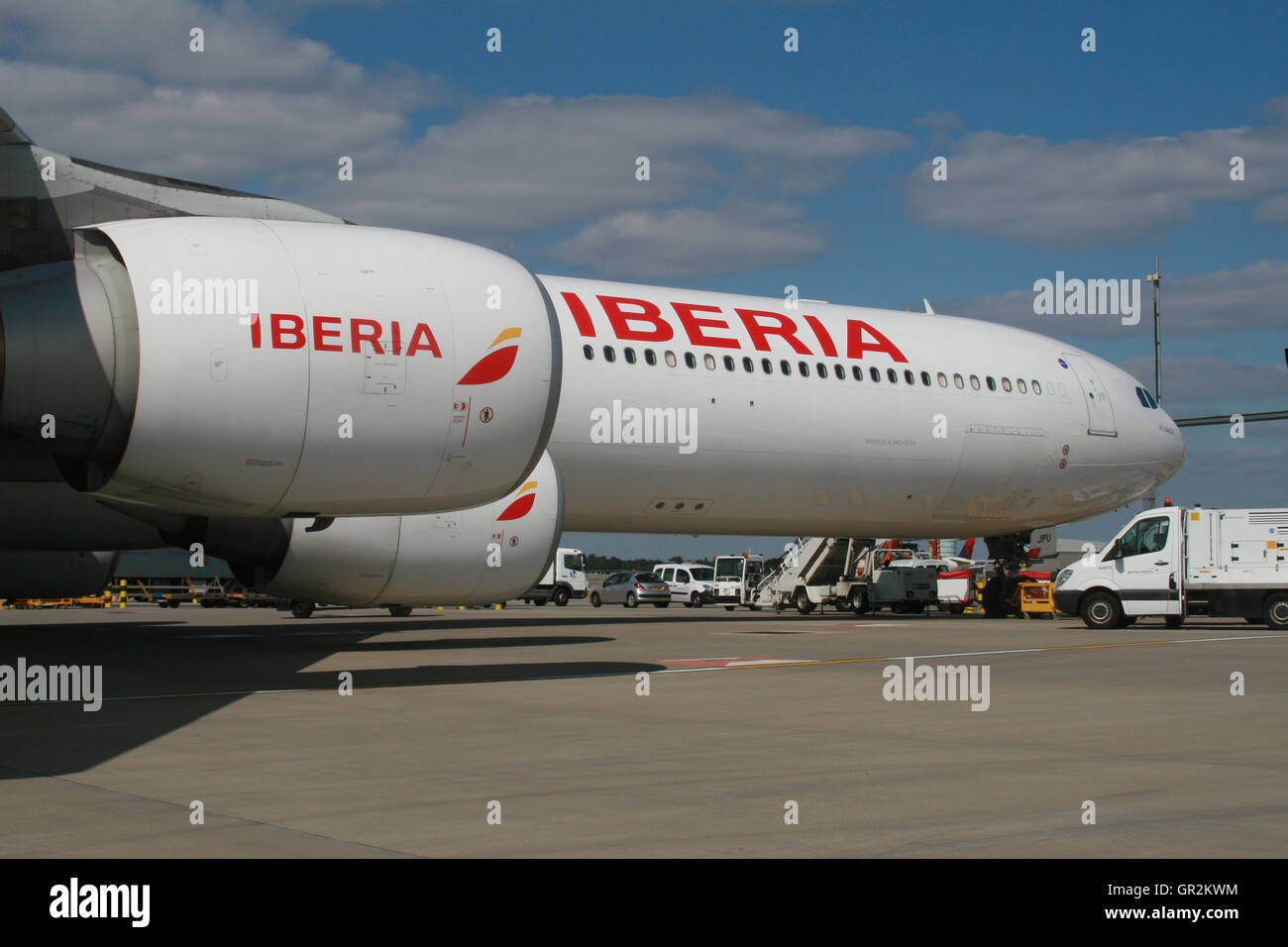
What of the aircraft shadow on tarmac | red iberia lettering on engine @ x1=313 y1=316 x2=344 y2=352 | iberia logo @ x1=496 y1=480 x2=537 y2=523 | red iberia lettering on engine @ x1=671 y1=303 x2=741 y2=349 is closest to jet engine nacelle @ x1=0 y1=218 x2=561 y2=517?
red iberia lettering on engine @ x1=313 y1=316 x2=344 y2=352

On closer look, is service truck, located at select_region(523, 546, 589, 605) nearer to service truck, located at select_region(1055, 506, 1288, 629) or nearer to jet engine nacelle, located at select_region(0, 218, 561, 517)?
service truck, located at select_region(1055, 506, 1288, 629)

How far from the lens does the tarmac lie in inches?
217

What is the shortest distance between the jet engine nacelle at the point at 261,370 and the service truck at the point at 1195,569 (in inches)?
580

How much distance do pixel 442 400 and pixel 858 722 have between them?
16.2 ft

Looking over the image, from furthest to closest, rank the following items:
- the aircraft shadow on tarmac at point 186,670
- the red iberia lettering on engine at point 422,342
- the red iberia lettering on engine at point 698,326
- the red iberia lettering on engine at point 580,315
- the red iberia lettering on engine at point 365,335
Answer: the red iberia lettering on engine at point 698,326 → the red iberia lettering on engine at point 580,315 → the red iberia lettering on engine at point 422,342 → the red iberia lettering on engine at point 365,335 → the aircraft shadow on tarmac at point 186,670

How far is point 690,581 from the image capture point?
5266cm

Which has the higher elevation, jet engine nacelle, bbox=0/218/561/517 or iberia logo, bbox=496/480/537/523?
jet engine nacelle, bbox=0/218/561/517

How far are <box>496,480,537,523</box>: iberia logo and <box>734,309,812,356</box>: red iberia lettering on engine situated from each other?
7.41 metres

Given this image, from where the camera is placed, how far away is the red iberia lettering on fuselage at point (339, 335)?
37.3ft

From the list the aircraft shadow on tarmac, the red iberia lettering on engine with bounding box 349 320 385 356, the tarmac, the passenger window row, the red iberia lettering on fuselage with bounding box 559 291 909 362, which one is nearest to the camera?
the tarmac

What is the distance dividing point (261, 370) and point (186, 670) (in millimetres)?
4522

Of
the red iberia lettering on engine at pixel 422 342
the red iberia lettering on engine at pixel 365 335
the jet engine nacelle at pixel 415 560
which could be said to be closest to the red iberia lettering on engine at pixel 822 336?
the jet engine nacelle at pixel 415 560

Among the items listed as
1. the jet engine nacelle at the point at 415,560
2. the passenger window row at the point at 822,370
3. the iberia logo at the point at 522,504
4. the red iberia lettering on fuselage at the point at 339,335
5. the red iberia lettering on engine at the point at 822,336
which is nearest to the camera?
the red iberia lettering on fuselage at the point at 339,335

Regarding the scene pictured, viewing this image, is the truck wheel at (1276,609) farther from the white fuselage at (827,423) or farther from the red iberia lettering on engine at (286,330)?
the red iberia lettering on engine at (286,330)
